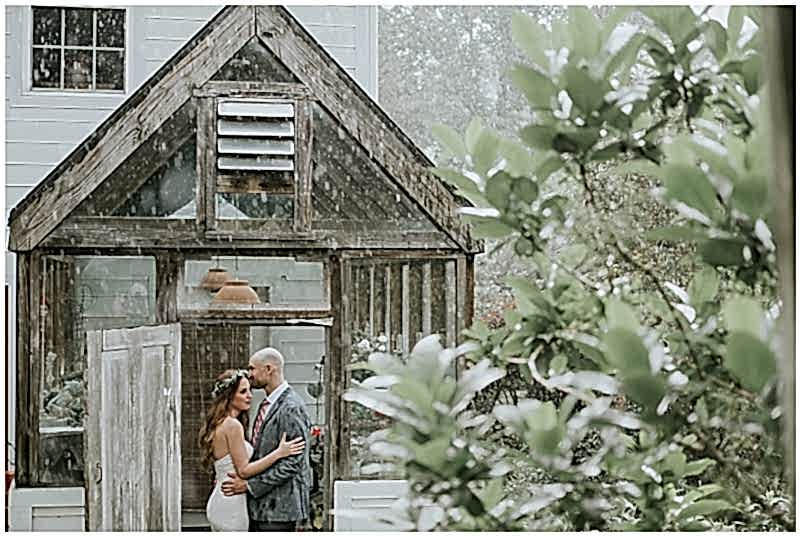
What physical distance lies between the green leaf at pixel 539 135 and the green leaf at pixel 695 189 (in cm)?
17

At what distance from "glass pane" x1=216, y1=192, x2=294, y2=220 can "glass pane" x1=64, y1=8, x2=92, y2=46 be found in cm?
61

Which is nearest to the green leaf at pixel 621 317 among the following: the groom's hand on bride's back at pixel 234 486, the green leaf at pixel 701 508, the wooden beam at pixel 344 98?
the green leaf at pixel 701 508

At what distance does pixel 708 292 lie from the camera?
52.3 inches

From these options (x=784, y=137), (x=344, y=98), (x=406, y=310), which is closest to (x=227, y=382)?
(x=406, y=310)

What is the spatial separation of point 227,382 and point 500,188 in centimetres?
242

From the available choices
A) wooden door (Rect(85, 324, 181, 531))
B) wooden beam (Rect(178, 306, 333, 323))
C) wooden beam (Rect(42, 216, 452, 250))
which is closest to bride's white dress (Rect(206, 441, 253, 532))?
wooden door (Rect(85, 324, 181, 531))

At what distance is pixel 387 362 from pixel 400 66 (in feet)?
7.20

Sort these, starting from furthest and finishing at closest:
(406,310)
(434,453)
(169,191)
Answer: (406,310) < (169,191) < (434,453)

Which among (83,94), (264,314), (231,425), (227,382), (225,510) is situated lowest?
(225,510)

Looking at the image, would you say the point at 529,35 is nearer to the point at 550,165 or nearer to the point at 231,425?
the point at 550,165

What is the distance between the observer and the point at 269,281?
11.2ft

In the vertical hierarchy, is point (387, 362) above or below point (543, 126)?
below

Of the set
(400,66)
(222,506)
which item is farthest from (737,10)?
(222,506)

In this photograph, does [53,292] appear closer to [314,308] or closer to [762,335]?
[314,308]
